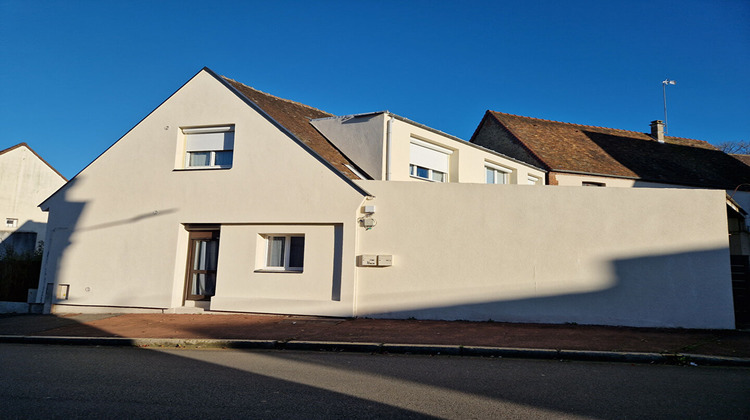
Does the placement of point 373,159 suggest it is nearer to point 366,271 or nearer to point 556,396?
point 366,271

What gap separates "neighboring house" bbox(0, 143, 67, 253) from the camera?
1080 inches

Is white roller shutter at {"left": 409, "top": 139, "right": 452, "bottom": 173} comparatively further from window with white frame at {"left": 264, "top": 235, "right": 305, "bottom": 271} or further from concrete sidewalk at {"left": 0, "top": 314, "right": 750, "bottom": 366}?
concrete sidewalk at {"left": 0, "top": 314, "right": 750, "bottom": 366}

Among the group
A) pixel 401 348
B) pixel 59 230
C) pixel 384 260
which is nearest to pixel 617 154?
pixel 384 260

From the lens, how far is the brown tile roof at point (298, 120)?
1251 cm

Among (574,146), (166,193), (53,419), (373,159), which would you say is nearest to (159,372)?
(53,419)

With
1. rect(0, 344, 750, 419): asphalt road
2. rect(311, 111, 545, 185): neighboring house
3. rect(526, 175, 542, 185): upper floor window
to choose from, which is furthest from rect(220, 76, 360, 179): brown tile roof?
rect(526, 175, 542, 185): upper floor window

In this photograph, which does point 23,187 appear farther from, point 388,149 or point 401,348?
point 401,348

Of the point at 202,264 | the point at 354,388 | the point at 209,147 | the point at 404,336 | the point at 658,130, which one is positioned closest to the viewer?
the point at 354,388

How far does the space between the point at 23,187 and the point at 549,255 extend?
29762 mm

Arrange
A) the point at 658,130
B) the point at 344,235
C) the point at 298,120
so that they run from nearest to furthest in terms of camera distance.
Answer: the point at 344,235 < the point at 298,120 < the point at 658,130

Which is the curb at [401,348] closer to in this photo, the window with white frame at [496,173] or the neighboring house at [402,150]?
the neighboring house at [402,150]

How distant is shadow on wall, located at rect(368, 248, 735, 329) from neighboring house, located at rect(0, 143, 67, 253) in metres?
26.2

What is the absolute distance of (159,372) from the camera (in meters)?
6.06

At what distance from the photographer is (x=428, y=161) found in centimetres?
1506
